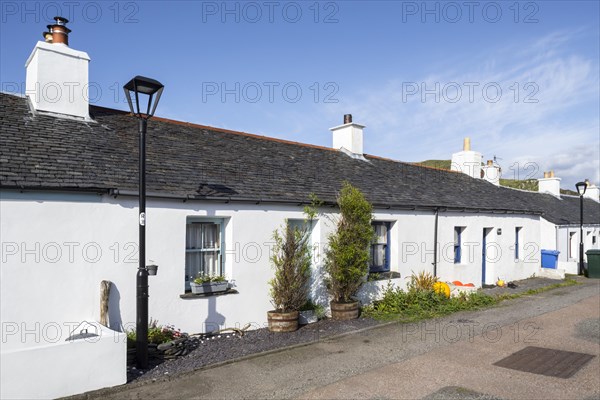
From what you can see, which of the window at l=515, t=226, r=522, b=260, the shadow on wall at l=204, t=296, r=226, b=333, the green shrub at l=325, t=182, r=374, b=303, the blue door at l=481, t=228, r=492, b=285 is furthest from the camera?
the window at l=515, t=226, r=522, b=260

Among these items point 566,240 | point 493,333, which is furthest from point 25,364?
point 566,240

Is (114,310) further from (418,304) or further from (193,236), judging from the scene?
(418,304)

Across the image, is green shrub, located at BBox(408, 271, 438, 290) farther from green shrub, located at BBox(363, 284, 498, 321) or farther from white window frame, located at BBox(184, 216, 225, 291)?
white window frame, located at BBox(184, 216, 225, 291)

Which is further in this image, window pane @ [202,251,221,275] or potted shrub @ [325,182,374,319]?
potted shrub @ [325,182,374,319]

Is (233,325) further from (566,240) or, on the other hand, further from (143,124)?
(566,240)

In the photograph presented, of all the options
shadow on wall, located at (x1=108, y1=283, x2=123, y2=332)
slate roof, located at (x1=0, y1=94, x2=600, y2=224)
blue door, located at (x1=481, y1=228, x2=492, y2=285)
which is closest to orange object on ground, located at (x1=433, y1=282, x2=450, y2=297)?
slate roof, located at (x1=0, y1=94, x2=600, y2=224)

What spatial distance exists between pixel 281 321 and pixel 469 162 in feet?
54.1

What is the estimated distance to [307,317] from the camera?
33.8 feet

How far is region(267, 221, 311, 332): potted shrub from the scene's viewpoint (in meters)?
9.41

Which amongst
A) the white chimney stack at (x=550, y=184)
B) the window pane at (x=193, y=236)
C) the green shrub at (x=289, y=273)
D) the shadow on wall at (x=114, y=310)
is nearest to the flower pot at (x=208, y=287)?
the window pane at (x=193, y=236)

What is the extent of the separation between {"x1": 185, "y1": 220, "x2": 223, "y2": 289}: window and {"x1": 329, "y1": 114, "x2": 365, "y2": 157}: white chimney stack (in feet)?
29.3

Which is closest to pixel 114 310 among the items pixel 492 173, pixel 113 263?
pixel 113 263

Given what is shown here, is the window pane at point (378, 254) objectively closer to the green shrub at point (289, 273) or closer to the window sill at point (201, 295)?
the green shrub at point (289, 273)

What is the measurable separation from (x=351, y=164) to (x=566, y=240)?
13621 millimetres
